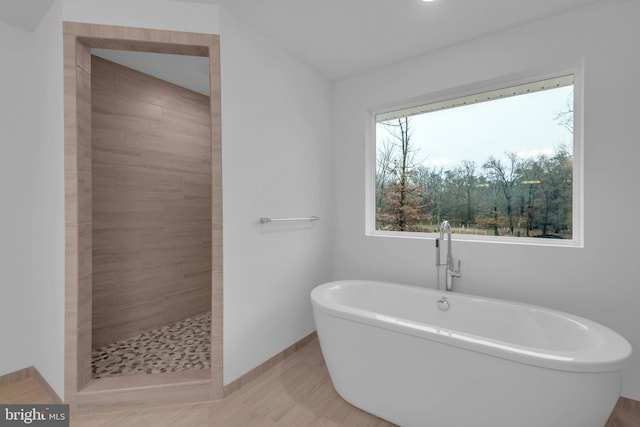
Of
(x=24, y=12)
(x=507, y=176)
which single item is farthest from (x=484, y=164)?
(x=24, y=12)

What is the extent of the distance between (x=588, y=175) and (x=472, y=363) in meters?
1.47

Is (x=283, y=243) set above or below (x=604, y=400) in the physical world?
above

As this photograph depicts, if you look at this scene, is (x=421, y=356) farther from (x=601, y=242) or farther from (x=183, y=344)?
(x=183, y=344)

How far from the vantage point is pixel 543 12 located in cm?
201

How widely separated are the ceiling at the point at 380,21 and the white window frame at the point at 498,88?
1.18 ft

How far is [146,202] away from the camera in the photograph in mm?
2887

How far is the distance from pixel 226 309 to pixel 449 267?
168 cm

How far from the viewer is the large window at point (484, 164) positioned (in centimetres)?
221

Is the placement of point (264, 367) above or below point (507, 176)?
below

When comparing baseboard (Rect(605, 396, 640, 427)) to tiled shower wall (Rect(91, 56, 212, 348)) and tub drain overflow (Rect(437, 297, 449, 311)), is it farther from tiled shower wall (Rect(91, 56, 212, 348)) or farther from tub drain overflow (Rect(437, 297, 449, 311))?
tiled shower wall (Rect(91, 56, 212, 348))

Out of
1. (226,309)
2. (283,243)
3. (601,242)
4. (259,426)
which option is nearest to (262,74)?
(283,243)

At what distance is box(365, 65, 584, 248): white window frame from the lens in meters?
Result: 2.08

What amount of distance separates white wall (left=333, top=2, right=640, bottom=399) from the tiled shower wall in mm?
2246

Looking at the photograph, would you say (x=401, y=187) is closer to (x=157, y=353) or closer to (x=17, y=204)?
(x=157, y=353)
